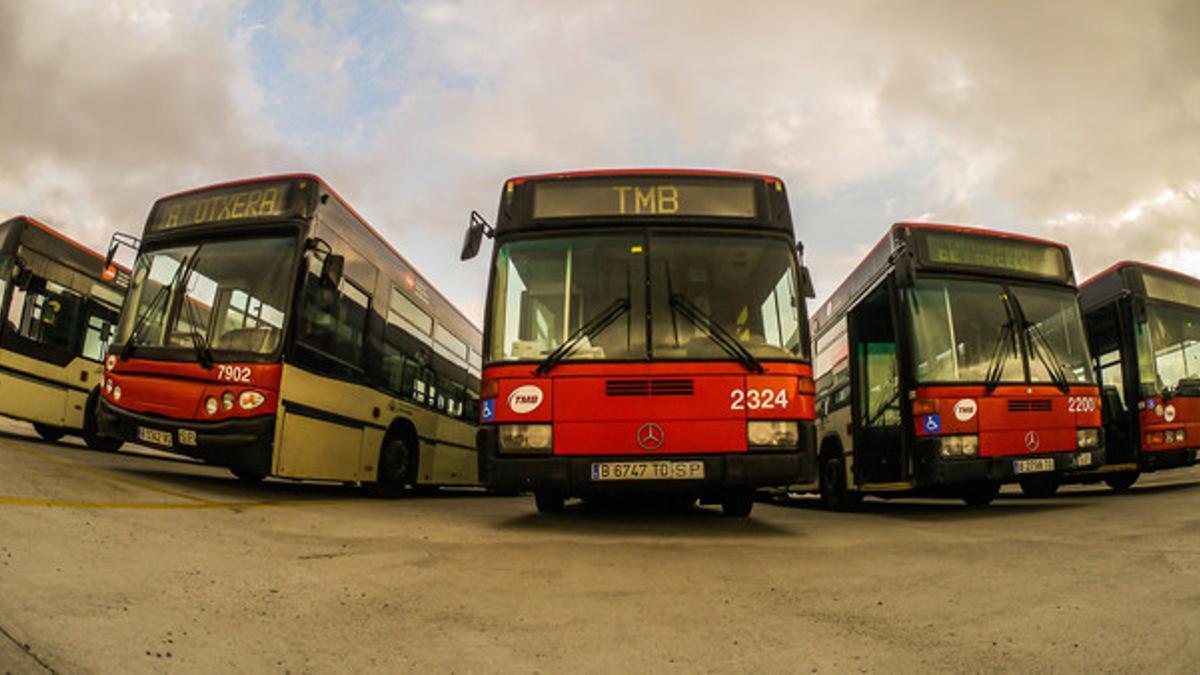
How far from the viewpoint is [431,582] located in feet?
10.7

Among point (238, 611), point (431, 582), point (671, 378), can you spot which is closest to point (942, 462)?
point (671, 378)

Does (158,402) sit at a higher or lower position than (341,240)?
lower

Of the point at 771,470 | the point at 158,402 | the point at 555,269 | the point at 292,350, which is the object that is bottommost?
the point at 771,470

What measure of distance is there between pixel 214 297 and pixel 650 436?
16.3ft

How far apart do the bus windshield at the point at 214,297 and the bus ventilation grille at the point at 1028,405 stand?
25.1 feet

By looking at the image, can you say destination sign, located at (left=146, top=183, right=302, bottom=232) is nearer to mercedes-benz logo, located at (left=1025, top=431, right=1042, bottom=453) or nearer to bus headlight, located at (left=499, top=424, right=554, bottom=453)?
bus headlight, located at (left=499, top=424, right=554, bottom=453)

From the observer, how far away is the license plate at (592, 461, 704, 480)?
5.30 metres

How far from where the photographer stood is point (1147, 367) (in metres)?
9.74

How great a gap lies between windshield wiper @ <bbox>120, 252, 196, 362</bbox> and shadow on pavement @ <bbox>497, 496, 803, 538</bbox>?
4.37m

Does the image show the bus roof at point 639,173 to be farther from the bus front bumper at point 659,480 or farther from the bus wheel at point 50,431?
the bus wheel at point 50,431

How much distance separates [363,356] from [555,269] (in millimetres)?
3742

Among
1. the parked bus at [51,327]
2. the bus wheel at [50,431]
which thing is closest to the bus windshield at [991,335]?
the parked bus at [51,327]

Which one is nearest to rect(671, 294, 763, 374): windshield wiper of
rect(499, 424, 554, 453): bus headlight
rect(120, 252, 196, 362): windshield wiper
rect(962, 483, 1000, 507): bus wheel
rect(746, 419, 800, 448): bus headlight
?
rect(746, 419, 800, 448): bus headlight

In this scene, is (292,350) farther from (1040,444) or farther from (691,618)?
(1040,444)
